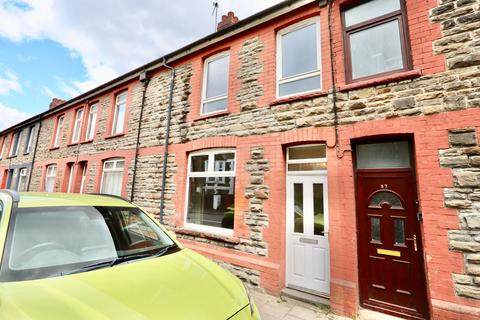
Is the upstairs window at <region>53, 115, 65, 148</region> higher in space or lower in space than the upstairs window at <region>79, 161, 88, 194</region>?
higher

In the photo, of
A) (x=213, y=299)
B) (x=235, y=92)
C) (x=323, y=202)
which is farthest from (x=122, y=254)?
(x=235, y=92)

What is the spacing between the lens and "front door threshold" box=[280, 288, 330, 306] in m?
4.29

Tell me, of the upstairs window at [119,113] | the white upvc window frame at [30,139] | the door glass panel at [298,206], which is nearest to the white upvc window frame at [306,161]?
the door glass panel at [298,206]

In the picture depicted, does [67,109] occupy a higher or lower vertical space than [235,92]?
higher

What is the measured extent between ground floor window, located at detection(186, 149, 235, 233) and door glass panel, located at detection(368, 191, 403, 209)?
10.1 ft

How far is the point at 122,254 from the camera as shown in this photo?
2271 mm

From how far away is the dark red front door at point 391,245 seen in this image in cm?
382

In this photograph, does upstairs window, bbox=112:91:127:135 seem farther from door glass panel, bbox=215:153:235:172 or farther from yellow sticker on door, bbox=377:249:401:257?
yellow sticker on door, bbox=377:249:401:257

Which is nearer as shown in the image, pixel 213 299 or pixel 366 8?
pixel 213 299

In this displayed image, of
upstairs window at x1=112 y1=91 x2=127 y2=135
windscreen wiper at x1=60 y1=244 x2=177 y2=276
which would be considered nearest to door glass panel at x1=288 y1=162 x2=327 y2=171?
windscreen wiper at x1=60 y1=244 x2=177 y2=276

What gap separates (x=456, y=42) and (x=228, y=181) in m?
5.09

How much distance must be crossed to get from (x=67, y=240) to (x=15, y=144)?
19793 mm

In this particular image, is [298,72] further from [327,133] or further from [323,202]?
[323,202]

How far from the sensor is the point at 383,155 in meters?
4.34
